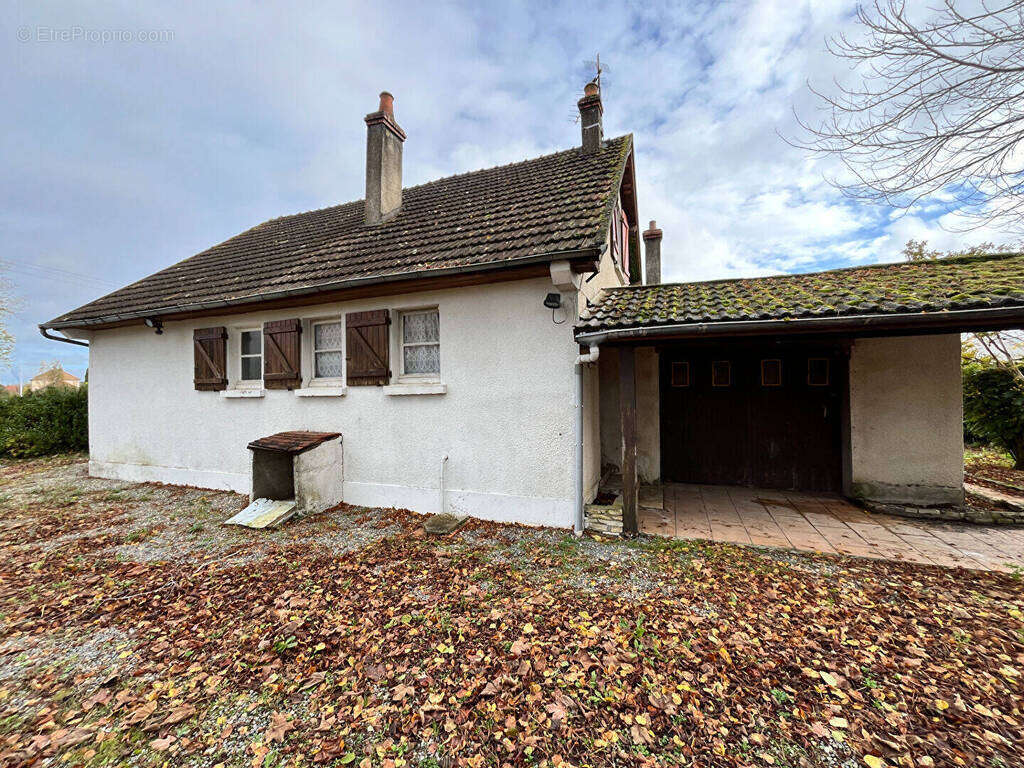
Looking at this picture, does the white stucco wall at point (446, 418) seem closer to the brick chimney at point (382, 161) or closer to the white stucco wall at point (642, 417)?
the white stucco wall at point (642, 417)

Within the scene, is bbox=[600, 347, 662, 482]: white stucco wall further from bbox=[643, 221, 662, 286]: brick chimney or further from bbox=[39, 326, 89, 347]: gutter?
bbox=[39, 326, 89, 347]: gutter

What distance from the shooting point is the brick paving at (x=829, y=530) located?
14.0ft

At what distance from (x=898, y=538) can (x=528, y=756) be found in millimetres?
5470

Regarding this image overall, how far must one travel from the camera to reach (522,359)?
518cm

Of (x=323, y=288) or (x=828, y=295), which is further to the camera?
(x=323, y=288)

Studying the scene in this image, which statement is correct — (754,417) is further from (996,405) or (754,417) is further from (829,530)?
(996,405)

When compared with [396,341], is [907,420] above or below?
below

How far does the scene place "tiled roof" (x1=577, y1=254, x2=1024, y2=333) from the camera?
399 cm

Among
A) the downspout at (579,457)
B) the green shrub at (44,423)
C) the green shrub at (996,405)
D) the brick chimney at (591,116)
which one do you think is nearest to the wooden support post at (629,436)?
the downspout at (579,457)

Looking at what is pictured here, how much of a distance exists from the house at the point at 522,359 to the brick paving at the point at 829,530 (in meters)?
0.68

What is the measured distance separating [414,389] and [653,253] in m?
8.82

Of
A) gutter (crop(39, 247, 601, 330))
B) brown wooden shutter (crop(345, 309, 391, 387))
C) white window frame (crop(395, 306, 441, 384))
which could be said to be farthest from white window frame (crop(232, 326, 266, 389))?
white window frame (crop(395, 306, 441, 384))

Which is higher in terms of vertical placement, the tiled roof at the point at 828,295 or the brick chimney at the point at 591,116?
the brick chimney at the point at 591,116

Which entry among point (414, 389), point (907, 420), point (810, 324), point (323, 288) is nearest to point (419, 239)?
point (323, 288)
